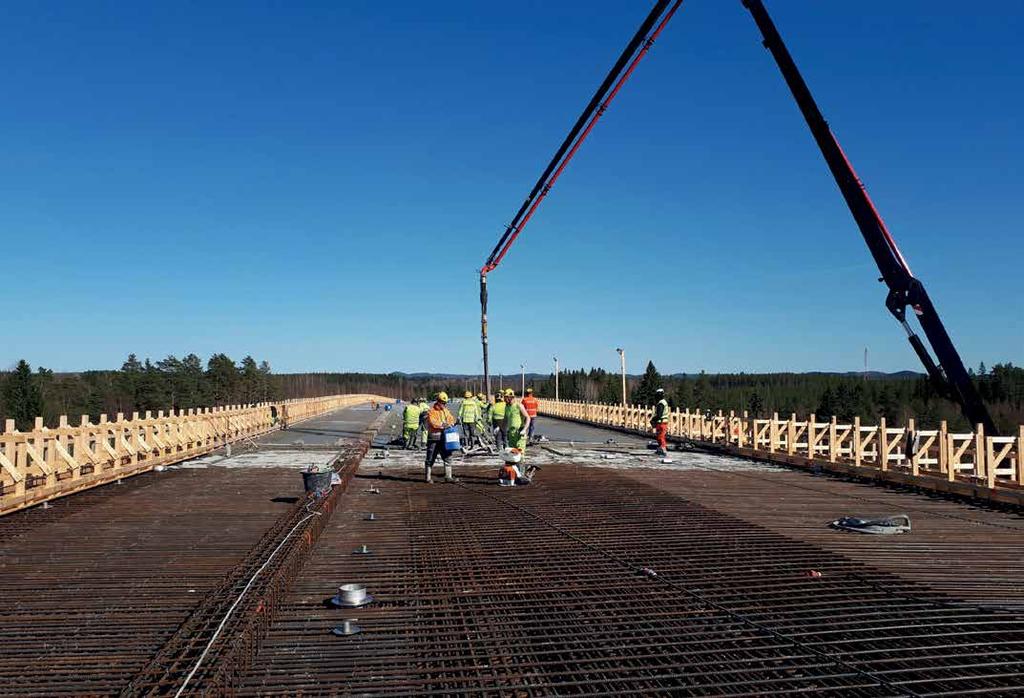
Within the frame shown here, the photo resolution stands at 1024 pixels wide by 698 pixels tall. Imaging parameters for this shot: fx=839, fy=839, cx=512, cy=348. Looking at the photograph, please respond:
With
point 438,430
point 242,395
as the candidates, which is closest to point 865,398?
point 242,395

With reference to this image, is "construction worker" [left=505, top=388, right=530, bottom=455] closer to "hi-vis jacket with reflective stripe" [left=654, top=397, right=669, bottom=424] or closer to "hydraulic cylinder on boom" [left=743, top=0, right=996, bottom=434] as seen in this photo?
"hi-vis jacket with reflective stripe" [left=654, top=397, right=669, bottom=424]

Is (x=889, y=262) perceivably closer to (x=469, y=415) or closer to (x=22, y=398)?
(x=469, y=415)

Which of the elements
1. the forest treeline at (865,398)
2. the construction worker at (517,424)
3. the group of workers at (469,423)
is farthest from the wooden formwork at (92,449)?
the forest treeline at (865,398)

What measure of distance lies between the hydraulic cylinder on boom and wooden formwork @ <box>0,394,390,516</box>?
17.4 meters

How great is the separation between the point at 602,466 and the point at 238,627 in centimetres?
1453

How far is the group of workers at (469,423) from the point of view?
16.0 meters

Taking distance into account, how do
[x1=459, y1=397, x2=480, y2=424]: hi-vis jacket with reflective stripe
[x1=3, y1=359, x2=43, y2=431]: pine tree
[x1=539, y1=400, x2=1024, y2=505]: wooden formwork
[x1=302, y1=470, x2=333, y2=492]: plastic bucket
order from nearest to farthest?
1. [x1=302, y1=470, x2=333, y2=492]: plastic bucket
2. [x1=539, y1=400, x2=1024, y2=505]: wooden formwork
3. [x1=459, y1=397, x2=480, y2=424]: hi-vis jacket with reflective stripe
4. [x1=3, y1=359, x2=43, y2=431]: pine tree

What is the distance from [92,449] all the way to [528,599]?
12821 millimetres

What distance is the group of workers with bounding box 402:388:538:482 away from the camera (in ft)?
52.4

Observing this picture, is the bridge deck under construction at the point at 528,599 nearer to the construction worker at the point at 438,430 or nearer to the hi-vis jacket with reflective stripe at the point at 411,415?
the construction worker at the point at 438,430

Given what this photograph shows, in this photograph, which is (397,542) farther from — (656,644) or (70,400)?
(70,400)

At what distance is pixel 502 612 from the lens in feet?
22.6

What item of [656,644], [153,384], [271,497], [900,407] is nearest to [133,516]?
[271,497]

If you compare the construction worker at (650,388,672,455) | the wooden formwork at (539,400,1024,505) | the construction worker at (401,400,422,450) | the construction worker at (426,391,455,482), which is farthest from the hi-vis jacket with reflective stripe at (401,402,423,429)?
the wooden formwork at (539,400,1024,505)
